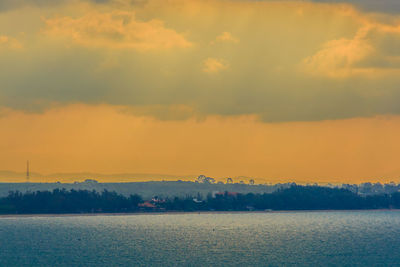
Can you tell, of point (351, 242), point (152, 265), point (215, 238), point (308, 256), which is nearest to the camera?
point (152, 265)

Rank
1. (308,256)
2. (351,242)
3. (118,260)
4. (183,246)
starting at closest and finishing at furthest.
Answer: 1. (118,260)
2. (308,256)
3. (183,246)
4. (351,242)

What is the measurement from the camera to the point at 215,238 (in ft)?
644

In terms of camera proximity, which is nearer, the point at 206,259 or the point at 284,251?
the point at 206,259

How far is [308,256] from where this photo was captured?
14125 cm

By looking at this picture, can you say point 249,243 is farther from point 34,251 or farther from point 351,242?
point 34,251

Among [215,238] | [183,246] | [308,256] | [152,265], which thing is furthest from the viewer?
[215,238]

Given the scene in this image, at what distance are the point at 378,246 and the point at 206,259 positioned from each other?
Result: 59216 mm

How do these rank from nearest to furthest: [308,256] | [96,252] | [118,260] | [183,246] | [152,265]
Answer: [152,265], [118,260], [308,256], [96,252], [183,246]

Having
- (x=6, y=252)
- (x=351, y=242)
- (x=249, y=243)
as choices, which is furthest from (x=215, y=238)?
(x=6, y=252)

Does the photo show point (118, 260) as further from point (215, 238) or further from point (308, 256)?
point (215, 238)

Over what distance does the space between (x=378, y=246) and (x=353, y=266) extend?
5003cm

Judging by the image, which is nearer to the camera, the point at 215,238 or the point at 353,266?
the point at 353,266

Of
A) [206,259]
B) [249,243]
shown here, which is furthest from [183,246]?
[206,259]

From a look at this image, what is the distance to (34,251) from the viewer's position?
154 metres
